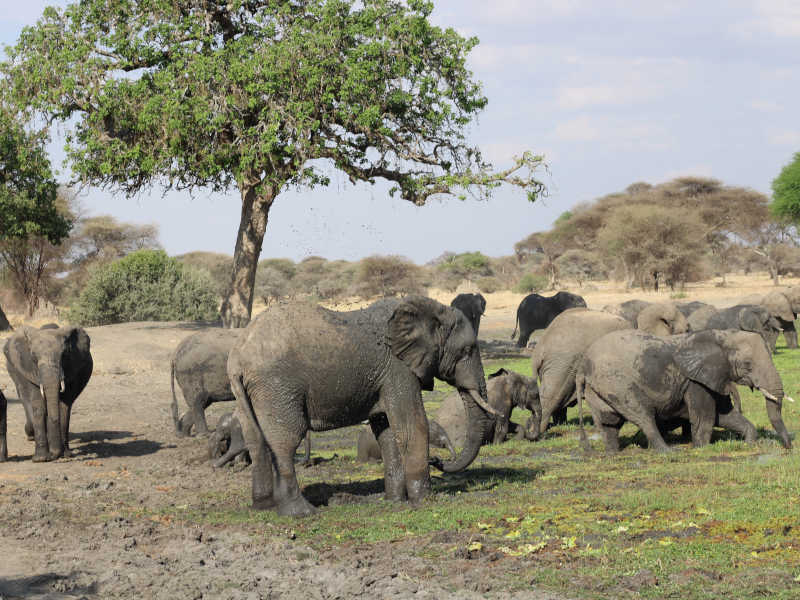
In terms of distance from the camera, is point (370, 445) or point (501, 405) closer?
→ point (370, 445)

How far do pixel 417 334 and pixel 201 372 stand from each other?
245 inches

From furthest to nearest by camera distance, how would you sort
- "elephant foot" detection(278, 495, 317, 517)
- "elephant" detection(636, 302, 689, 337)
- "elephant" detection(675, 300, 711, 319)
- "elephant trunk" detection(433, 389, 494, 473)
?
"elephant" detection(675, 300, 711, 319), "elephant" detection(636, 302, 689, 337), "elephant trunk" detection(433, 389, 494, 473), "elephant foot" detection(278, 495, 317, 517)

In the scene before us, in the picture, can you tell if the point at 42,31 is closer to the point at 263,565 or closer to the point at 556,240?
the point at 263,565

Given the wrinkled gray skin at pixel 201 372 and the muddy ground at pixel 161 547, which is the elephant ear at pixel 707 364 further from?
the wrinkled gray skin at pixel 201 372

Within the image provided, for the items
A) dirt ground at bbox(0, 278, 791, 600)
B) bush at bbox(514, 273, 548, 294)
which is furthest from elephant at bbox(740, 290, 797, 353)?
bush at bbox(514, 273, 548, 294)

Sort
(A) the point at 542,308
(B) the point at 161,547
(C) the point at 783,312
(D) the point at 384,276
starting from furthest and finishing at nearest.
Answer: (D) the point at 384,276 < (A) the point at 542,308 < (C) the point at 783,312 < (B) the point at 161,547

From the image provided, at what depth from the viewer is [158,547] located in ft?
25.1

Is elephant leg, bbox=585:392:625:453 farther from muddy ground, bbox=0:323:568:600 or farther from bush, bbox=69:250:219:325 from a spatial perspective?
bush, bbox=69:250:219:325

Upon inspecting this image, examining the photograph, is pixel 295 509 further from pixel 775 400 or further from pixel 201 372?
pixel 201 372

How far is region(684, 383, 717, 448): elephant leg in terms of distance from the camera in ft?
37.8

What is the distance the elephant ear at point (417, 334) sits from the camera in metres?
8.92

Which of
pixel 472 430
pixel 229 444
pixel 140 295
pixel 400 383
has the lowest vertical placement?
pixel 229 444

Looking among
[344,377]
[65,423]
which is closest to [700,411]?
[344,377]

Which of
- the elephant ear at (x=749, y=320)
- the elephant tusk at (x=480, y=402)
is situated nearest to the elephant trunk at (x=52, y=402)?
the elephant tusk at (x=480, y=402)
